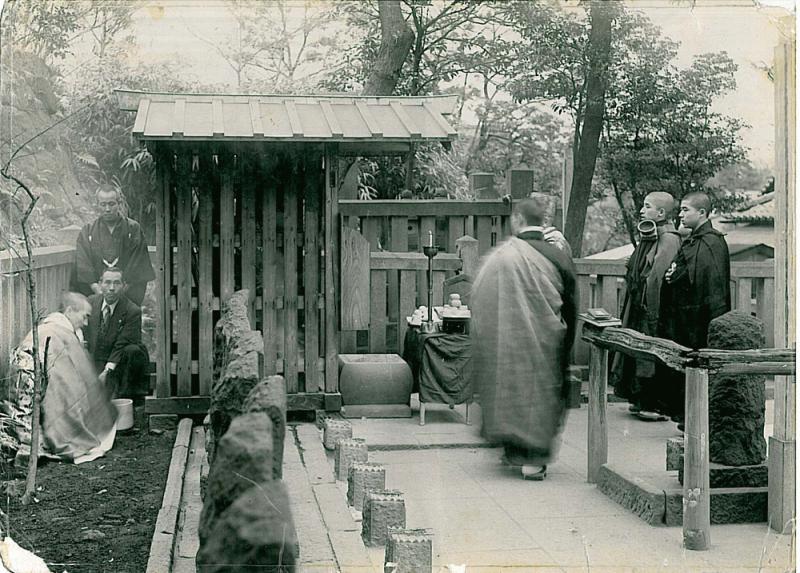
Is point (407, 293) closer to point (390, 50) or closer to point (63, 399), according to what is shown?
point (390, 50)

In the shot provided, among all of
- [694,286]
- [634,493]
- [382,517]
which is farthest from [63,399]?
[694,286]

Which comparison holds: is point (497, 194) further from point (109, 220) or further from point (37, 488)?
point (37, 488)

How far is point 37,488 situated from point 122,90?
3257 millimetres

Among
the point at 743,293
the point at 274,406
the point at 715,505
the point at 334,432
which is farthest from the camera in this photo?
the point at 743,293

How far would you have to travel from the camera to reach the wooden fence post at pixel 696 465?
4.75 metres

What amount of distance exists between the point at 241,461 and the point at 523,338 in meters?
3.58

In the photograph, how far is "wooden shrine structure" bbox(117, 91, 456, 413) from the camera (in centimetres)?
745

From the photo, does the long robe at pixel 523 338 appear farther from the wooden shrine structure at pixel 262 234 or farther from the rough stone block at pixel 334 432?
the wooden shrine structure at pixel 262 234

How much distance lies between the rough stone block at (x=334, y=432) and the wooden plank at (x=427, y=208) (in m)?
2.16

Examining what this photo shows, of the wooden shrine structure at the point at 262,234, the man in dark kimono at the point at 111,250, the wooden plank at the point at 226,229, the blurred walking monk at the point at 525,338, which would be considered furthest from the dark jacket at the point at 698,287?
the man in dark kimono at the point at 111,250

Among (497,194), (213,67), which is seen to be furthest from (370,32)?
(497,194)

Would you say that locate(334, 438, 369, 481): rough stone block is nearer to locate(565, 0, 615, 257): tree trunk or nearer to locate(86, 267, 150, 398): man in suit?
locate(86, 267, 150, 398): man in suit

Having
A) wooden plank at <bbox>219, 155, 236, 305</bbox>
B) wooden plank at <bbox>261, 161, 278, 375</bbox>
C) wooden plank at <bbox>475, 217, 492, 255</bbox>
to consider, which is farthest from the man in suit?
wooden plank at <bbox>475, 217, 492, 255</bbox>

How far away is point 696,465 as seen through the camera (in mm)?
4797
